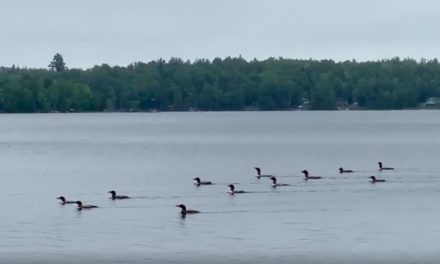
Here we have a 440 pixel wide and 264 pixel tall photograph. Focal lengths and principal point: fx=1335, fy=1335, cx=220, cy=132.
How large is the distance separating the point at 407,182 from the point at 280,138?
5190cm

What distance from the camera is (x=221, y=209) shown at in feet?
134

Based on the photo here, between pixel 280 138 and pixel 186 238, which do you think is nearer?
pixel 186 238

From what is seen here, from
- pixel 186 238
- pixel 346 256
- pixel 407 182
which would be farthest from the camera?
pixel 407 182

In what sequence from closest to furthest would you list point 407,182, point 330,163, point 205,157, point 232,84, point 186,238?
point 186,238, point 407,182, point 330,163, point 205,157, point 232,84

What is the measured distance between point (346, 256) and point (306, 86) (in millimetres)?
166139

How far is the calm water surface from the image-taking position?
102 feet

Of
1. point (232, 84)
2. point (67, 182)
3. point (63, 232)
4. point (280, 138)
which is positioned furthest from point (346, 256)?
point (232, 84)

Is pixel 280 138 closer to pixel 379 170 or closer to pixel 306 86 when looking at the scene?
pixel 379 170

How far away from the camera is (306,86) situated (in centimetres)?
19550

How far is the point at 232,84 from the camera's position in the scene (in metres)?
196

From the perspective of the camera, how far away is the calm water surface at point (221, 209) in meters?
31.0

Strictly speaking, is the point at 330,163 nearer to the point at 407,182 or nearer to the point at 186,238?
the point at 407,182

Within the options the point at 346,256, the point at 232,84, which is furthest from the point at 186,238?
the point at 232,84

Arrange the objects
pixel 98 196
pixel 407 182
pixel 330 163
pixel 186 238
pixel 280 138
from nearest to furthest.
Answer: pixel 186 238
pixel 98 196
pixel 407 182
pixel 330 163
pixel 280 138
